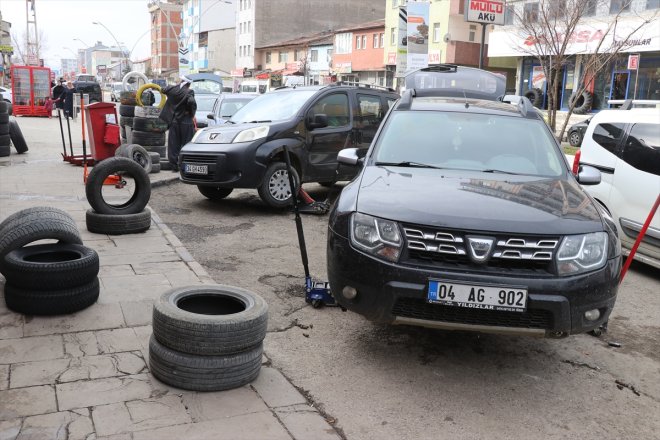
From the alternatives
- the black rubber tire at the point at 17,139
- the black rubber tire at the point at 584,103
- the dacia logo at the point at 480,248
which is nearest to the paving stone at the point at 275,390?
the dacia logo at the point at 480,248

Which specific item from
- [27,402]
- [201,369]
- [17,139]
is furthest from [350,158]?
[17,139]

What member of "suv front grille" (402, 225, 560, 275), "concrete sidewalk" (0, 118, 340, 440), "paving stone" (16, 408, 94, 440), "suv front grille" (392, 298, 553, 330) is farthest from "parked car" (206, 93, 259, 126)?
"paving stone" (16, 408, 94, 440)

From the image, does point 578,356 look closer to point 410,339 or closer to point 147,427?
point 410,339

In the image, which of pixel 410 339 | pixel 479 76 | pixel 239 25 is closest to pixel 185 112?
pixel 479 76

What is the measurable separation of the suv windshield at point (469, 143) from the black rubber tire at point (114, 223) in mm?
3356

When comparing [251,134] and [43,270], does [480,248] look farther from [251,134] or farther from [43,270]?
[251,134]

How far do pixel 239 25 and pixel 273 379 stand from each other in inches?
3286

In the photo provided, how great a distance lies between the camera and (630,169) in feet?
22.7

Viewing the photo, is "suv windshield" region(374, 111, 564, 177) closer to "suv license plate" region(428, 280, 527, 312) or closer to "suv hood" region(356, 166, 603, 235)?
"suv hood" region(356, 166, 603, 235)

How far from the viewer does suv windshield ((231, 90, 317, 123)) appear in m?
9.57

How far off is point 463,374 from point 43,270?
9.54ft

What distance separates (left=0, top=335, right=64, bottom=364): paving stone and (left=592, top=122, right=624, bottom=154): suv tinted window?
6051 millimetres

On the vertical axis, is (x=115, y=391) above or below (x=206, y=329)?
below

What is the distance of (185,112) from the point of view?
12734 millimetres
